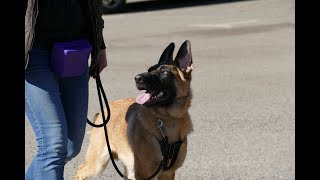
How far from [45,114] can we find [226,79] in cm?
572

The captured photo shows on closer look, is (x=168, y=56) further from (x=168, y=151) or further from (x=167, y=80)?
(x=168, y=151)

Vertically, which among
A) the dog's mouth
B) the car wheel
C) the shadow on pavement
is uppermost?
the dog's mouth

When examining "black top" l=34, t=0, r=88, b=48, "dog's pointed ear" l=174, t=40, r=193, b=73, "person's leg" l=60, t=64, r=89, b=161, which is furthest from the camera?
"dog's pointed ear" l=174, t=40, r=193, b=73

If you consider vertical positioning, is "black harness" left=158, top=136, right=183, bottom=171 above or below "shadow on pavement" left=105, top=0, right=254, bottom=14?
above

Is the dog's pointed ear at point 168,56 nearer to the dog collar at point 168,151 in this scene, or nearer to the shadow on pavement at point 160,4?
the dog collar at point 168,151

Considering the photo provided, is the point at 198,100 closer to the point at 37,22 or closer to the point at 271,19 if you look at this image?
the point at 37,22

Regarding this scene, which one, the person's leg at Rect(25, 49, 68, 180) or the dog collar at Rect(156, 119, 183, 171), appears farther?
the dog collar at Rect(156, 119, 183, 171)

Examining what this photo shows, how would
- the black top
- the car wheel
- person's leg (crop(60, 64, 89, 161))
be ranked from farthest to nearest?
the car wheel < person's leg (crop(60, 64, 89, 161)) < the black top

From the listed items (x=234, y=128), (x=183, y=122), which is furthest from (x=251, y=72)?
(x=183, y=122)

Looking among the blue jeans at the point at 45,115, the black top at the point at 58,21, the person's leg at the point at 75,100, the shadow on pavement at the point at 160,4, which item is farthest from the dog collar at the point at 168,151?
the shadow on pavement at the point at 160,4

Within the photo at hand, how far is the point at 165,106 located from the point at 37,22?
4.07 ft

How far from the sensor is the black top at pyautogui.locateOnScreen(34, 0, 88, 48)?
13.1ft

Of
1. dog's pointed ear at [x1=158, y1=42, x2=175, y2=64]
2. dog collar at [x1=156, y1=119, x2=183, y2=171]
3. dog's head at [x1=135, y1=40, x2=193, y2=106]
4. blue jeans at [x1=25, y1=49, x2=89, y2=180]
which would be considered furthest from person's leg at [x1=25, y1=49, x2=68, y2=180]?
dog's pointed ear at [x1=158, y1=42, x2=175, y2=64]

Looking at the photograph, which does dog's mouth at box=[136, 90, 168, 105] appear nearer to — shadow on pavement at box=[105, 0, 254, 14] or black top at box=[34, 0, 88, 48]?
black top at box=[34, 0, 88, 48]
